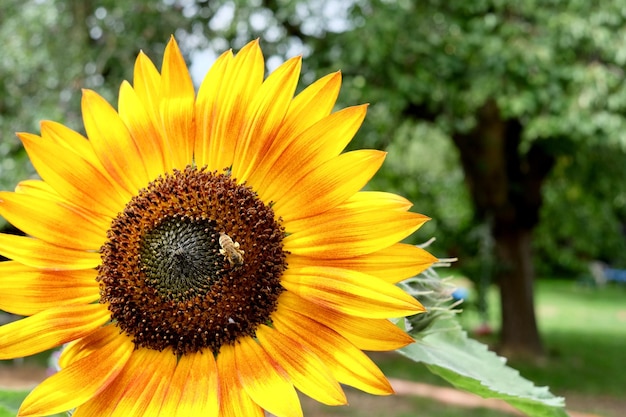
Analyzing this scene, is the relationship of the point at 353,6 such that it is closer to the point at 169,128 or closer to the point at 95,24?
the point at 95,24

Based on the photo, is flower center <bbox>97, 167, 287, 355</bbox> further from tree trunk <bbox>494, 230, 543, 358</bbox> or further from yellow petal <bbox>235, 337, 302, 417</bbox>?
tree trunk <bbox>494, 230, 543, 358</bbox>

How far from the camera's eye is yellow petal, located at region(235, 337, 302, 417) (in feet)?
1.91

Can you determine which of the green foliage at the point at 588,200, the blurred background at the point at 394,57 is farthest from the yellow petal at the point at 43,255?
the green foliage at the point at 588,200

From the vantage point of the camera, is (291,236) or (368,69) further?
(368,69)

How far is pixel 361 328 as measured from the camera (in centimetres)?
61

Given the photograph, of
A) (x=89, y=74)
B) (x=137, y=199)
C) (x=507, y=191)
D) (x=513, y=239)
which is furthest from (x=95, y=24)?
(x=137, y=199)

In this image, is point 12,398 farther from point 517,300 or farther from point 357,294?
point 517,300

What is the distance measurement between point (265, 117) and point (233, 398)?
0.23 m

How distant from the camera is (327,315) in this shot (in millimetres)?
623

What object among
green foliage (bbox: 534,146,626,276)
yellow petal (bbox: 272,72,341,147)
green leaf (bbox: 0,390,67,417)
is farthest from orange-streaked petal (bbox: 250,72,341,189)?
green foliage (bbox: 534,146,626,276)

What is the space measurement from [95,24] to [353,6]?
2.29 metres

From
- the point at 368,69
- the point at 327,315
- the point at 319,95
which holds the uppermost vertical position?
the point at 368,69

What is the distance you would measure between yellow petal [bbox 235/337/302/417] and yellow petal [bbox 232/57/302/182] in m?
0.15

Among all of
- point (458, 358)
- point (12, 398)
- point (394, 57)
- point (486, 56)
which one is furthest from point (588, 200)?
point (12, 398)
